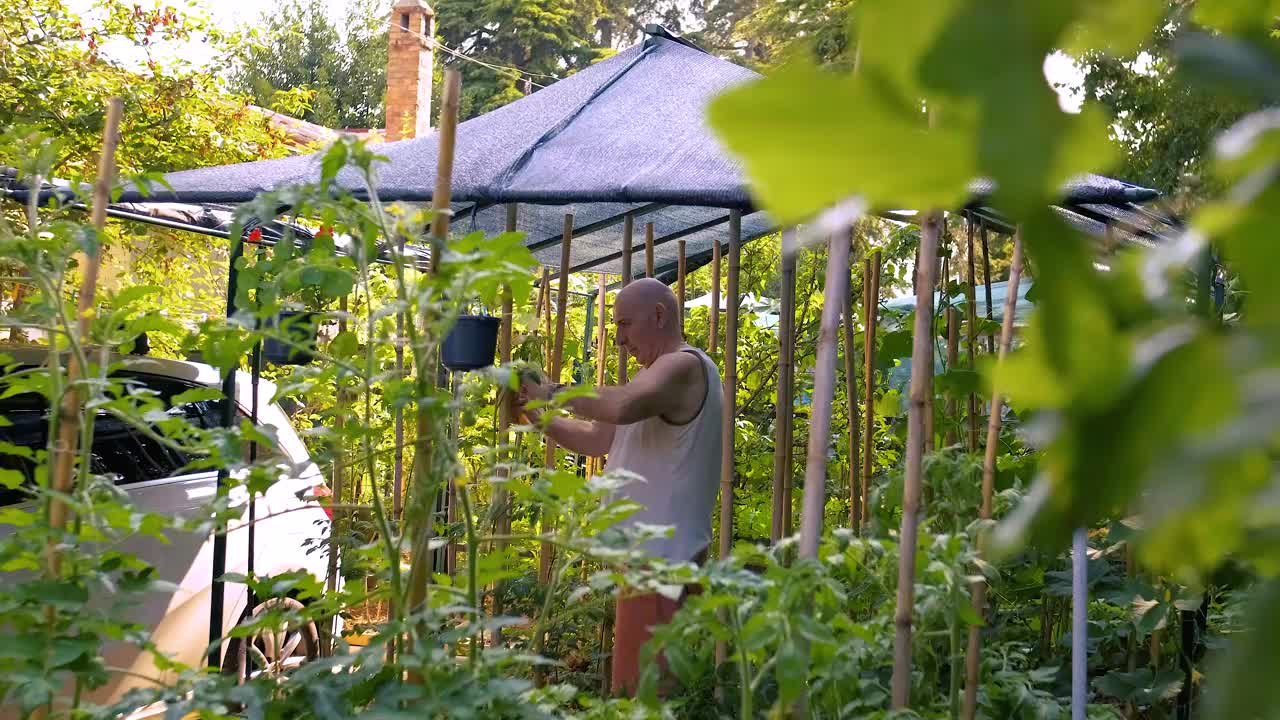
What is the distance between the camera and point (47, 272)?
1.84m

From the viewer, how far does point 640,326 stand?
13.1 feet

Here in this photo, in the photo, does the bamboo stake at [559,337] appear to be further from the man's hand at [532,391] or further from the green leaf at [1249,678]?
the green leaf at [1249,678]

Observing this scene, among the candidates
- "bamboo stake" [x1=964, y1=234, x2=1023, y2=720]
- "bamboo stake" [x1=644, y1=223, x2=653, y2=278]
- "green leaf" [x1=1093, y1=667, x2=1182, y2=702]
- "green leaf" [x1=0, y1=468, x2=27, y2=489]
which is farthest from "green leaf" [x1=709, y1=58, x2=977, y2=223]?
"bamboo stake" [x1=644, y1=223, x2=653, y2=278]

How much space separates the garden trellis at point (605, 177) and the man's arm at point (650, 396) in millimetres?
155

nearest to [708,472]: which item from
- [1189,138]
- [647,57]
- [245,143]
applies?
[647,57]

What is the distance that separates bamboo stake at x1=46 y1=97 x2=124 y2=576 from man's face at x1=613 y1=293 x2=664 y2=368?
209 cm

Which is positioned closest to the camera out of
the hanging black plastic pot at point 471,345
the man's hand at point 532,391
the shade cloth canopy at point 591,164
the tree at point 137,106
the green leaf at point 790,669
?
the green leaf at point 790,669

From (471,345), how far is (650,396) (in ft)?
2.97

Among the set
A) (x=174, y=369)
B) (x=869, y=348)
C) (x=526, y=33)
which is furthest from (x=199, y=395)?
(x=526, y=33)

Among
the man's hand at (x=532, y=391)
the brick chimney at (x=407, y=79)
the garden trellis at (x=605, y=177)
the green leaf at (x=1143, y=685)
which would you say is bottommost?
the green leaf at (x=1143, y=685)

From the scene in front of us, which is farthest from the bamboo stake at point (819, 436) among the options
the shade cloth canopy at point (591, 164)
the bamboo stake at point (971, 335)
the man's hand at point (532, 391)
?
the bamboo stake at point (971, 335)

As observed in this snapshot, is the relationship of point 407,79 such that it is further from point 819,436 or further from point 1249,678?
point 1249,678

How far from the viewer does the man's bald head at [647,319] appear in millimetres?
3979

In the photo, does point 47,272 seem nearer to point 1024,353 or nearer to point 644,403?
point 1024,353
